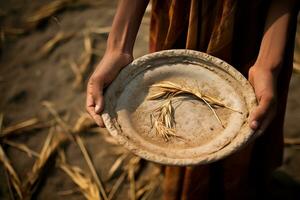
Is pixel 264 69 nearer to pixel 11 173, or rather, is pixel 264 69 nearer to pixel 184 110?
pixel 184 110

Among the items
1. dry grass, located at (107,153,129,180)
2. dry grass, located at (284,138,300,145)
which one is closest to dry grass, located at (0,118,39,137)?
dry grass, located at (107,153,129,180)

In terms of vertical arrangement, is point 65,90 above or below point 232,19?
below

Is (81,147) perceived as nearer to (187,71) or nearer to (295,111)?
(187,71)

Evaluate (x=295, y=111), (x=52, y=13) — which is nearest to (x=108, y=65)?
(x=295, y=111)

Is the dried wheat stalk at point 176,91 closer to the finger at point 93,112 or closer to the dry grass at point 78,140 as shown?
the finger at point 93,112

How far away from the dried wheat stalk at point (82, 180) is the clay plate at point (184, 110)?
984mm

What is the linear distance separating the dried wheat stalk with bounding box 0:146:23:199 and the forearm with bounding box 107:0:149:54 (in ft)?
3.93

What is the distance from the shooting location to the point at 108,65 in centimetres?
118

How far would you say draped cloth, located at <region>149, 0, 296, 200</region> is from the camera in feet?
3.62

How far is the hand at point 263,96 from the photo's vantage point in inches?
40.5

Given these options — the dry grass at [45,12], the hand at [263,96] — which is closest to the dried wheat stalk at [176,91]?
the hand at [263,96]

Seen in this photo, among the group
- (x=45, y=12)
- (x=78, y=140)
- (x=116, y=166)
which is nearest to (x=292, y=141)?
(x=116, y=166)

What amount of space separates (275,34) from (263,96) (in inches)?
7.9

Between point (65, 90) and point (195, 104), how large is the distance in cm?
149
